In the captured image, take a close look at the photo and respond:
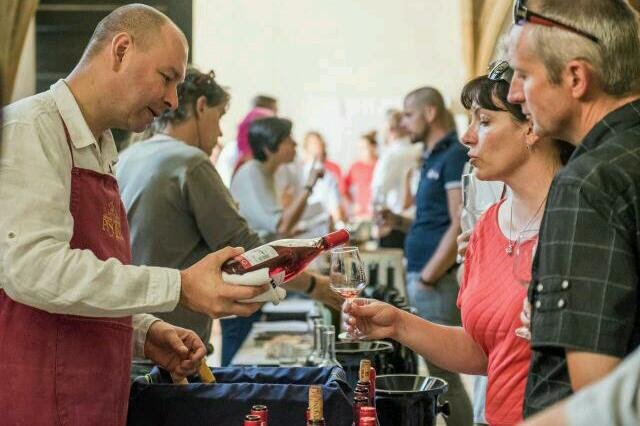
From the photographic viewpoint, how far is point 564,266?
146 centimetres

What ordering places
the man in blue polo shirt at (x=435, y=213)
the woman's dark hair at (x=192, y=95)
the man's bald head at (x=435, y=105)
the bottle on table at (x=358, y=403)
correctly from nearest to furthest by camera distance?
the bottle on table at (x=358, y=403) → the woman's dark hair at (x=192, y=95) → the man in blue polo shirt at (x=435, y=213) → the man's bald head at (x=435, y=105)

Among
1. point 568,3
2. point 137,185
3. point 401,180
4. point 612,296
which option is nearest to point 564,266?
point 612,296

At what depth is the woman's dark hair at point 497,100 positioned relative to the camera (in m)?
2.25

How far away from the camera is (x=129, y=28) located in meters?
2.23

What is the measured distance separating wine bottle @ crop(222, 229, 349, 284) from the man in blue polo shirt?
272 cm

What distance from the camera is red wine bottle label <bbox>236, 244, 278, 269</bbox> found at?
6.64 feet

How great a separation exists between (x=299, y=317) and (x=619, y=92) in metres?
3.91

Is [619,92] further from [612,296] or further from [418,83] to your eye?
[418,83]

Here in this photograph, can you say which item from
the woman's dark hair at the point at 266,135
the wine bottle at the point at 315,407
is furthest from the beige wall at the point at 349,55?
the wine bottle at the point at 315,407

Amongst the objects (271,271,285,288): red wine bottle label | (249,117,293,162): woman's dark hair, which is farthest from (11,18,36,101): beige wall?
(271,271,285,288): red wine bottle label

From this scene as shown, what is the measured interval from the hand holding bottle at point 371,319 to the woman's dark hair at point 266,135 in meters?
3.52

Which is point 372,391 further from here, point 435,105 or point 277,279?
point 435,105

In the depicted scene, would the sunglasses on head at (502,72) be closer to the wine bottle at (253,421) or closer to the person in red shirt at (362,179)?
the wine bottle at (253,421)

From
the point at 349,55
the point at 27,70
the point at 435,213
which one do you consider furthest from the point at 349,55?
the point at 435,213
